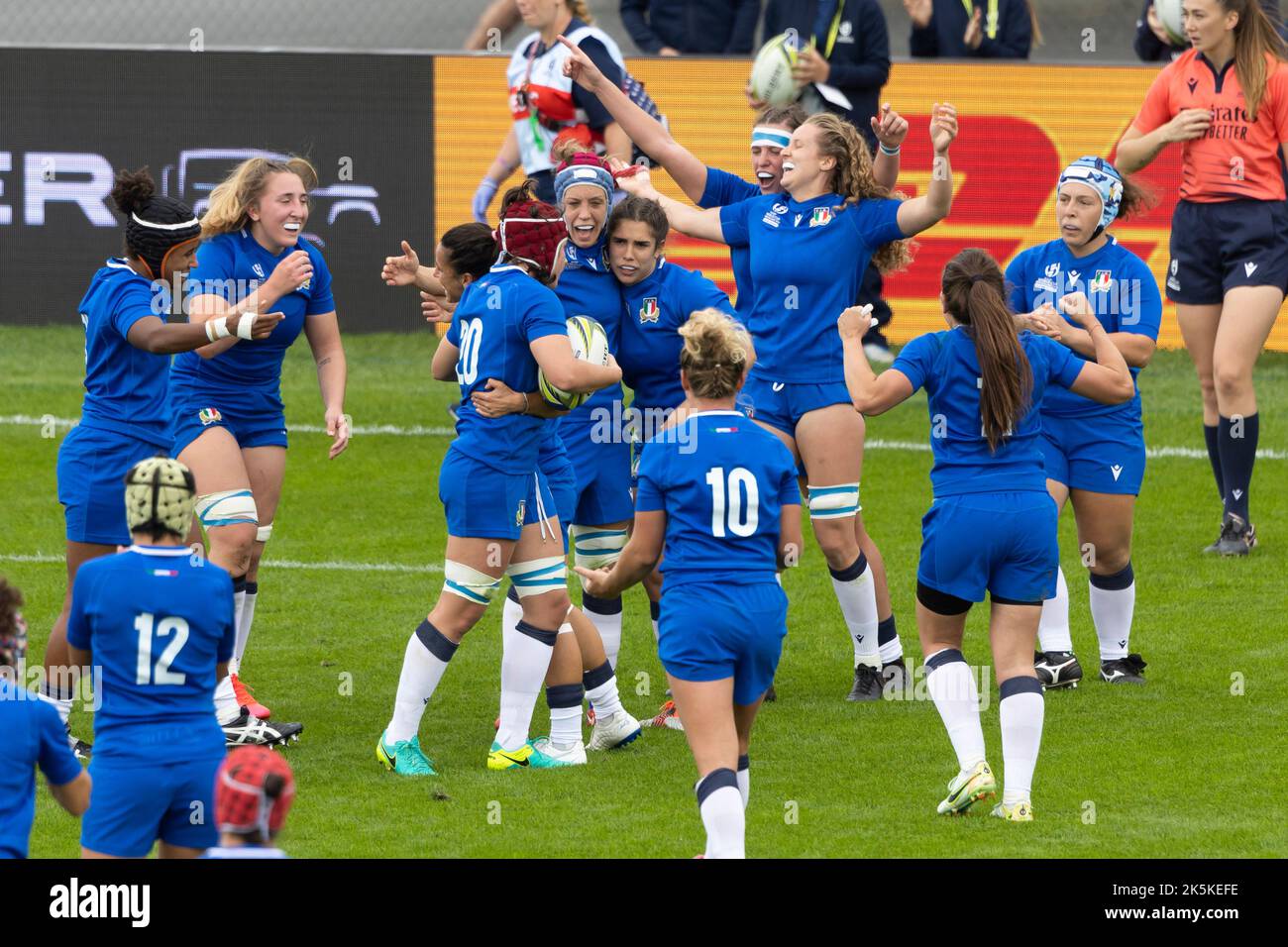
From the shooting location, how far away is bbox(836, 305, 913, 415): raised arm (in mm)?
6605

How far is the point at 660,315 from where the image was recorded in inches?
314

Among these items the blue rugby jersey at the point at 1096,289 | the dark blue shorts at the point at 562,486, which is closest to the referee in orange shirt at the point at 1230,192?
the blue rugby jersey at the point at 1096,289

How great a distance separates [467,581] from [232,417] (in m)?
1.34

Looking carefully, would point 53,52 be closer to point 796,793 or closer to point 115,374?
point 115,374

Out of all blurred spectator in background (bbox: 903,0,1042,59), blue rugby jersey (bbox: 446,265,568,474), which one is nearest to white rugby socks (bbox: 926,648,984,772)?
blue rugby jersey (bbox: 446,265,568,474)

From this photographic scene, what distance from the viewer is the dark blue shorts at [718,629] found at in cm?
591

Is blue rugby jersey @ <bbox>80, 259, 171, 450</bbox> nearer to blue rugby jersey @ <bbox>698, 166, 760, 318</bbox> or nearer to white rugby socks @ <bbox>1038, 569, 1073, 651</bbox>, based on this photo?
blue rugby jersey @ <bbox>698, 166, 760, 318</bbox>

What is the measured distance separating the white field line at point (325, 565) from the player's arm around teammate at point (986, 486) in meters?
4.51

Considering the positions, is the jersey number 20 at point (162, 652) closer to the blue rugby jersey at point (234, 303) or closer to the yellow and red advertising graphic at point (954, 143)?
the blue rugby jersey at point (234, 303)

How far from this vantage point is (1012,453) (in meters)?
6.68

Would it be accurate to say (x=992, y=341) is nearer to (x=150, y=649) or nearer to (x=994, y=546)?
(x=994, y=546)

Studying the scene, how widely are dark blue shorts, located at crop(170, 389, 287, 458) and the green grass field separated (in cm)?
116
